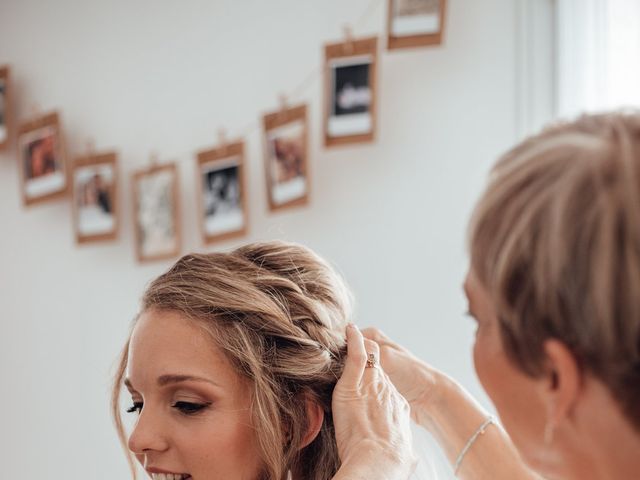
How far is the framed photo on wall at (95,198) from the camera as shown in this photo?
3.32 meters

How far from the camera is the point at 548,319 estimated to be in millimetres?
752

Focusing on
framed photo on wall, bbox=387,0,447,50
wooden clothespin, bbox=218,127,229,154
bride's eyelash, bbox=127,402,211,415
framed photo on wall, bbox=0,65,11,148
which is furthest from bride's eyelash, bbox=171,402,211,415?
framed photo on wall, bbox=0,65,11,148

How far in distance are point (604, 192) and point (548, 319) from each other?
0.11 meters

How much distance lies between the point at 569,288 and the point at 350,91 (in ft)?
6.96

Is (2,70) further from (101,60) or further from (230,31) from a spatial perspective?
(230,31)

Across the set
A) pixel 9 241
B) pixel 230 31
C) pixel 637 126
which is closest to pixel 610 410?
pixel 637 126

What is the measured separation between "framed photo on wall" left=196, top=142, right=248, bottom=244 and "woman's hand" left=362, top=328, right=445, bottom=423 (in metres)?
1.38

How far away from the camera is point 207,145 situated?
3186 mm

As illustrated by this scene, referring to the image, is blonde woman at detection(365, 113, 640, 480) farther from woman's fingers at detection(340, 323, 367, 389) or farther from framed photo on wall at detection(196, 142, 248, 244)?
framed photo on wall at detection(196, 142, 248, 244)

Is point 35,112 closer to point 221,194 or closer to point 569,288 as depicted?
point 221,194

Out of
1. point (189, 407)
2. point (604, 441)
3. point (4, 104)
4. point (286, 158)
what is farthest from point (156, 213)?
point (604, 441)

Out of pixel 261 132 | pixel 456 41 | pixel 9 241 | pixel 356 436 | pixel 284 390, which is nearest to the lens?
pixel 356 436

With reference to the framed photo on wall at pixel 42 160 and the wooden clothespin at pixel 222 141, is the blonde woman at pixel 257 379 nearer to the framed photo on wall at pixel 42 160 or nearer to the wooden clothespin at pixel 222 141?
the wooden clothespin at pixel 222 141

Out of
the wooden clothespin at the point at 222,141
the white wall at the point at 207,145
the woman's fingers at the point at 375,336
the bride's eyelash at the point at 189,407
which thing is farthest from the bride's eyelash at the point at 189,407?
the wooden clothespin at the point at 222,141
